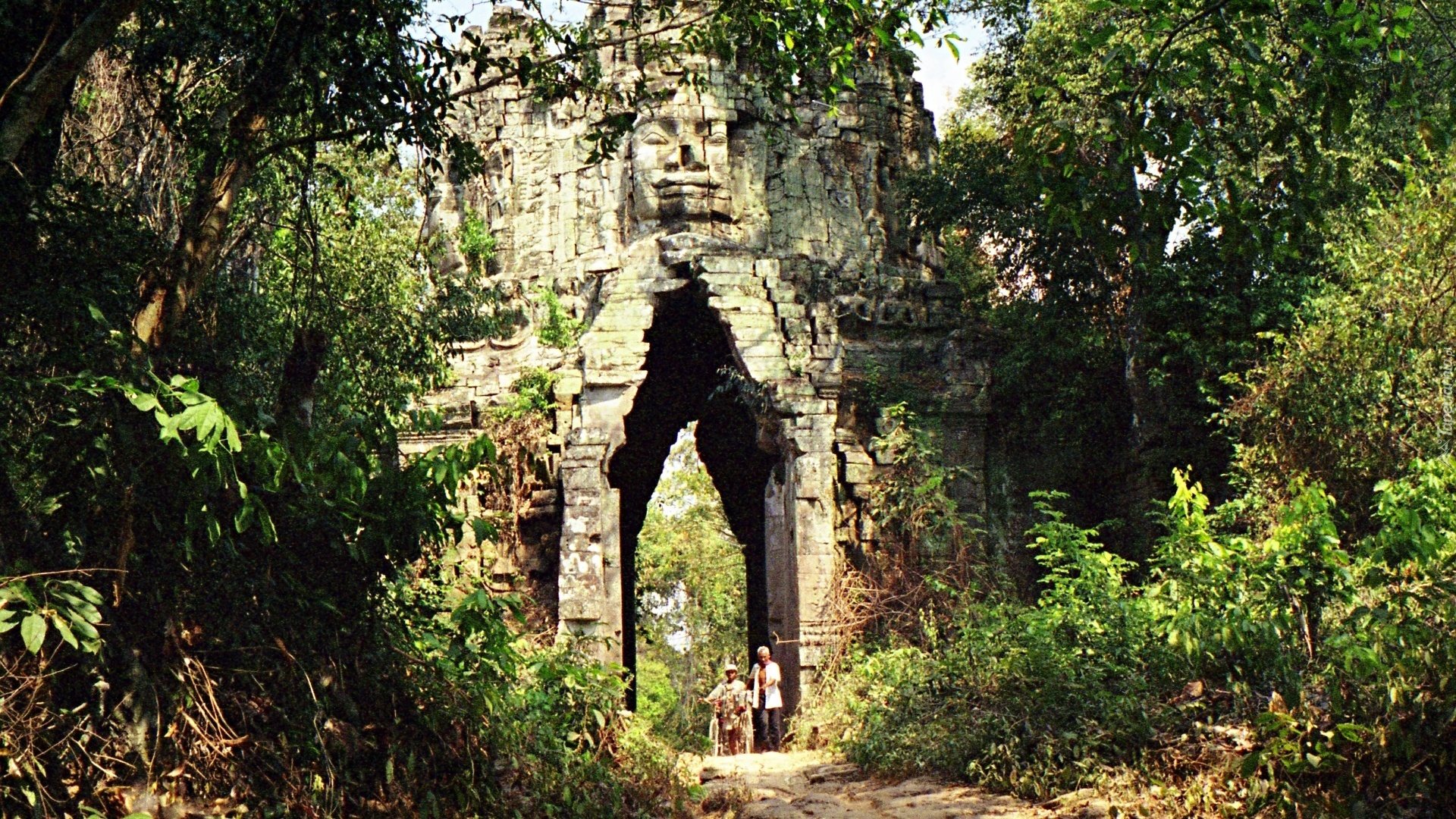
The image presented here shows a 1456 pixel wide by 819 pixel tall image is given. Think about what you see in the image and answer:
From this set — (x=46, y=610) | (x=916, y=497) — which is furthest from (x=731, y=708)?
(x=46, y=610)

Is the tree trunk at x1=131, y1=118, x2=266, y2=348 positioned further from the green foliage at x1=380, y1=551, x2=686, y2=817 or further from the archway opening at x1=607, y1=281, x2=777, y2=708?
the archway opening at x1=607, y1=281, x2=777, y2=708

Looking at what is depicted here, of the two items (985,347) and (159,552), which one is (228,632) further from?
(985,347)

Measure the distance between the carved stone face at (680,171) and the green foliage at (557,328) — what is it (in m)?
1.45

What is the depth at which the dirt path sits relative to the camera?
27.1 ft

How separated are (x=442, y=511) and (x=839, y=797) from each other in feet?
14.7

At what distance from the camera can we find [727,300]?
15.3m

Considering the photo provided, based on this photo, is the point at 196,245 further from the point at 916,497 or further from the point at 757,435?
the point at 757,435

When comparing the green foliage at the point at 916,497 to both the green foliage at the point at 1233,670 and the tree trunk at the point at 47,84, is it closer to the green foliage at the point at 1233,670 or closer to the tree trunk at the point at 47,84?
the green foliage at the point at 1233,670

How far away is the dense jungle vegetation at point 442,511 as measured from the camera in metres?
5.36

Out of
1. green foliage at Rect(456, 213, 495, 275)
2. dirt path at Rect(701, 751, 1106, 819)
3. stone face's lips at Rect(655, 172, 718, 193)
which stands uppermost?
stone face's lips at Rect(655, 172, 718, 193)

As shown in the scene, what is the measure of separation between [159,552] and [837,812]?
4838mm

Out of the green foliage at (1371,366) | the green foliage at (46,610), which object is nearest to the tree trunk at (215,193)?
the green foliage at (46,610)

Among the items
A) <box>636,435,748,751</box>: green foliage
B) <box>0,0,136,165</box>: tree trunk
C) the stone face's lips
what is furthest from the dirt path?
<box>636,435,748,751</box>: green foliage

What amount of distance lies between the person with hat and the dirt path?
276 centimetres
